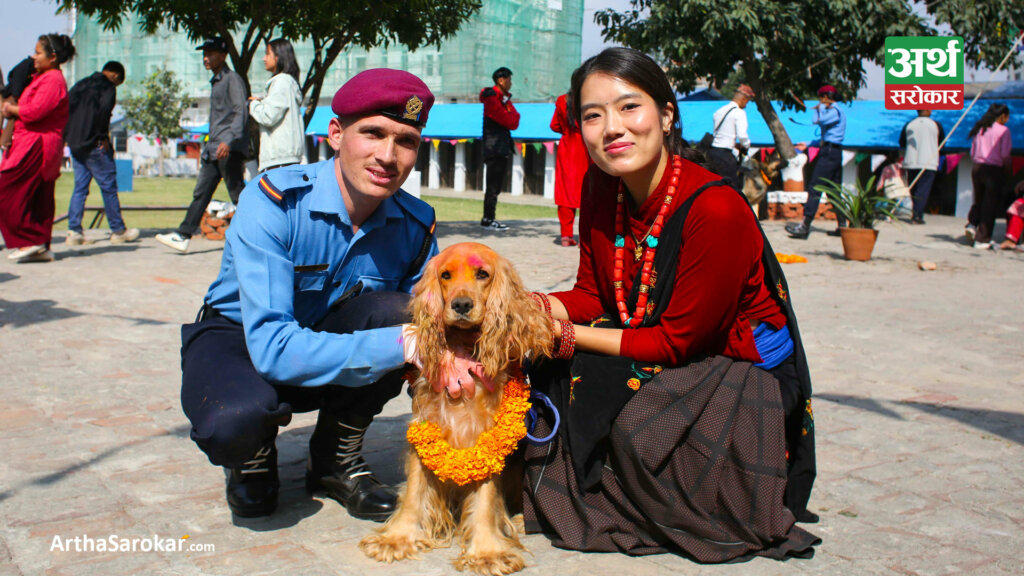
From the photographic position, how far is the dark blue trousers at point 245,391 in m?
2.75

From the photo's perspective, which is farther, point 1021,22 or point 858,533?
point 1021,22

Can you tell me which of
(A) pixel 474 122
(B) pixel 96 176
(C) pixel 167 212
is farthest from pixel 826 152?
(A) pixel 474 122

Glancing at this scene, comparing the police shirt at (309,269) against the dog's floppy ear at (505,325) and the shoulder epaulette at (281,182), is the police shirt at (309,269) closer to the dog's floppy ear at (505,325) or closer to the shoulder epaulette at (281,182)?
the shoulder epaulette at (281,182)

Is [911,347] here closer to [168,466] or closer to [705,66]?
[168,466]

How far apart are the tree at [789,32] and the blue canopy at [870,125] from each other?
8.93 ft

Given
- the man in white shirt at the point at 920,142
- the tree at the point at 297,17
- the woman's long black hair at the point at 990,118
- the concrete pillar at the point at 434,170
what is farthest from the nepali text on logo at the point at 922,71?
the concrete pillar at the point at 434,170

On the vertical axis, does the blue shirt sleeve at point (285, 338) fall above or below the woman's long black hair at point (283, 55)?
below

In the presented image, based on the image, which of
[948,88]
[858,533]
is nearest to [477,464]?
[858,533]

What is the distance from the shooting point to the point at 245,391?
9.18ft

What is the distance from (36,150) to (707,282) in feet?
25.0

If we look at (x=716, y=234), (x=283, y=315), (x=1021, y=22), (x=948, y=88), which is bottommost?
(x=283, y=315)

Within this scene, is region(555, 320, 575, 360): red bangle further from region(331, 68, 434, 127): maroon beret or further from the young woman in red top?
region(331, 68, 434, 127): maroon beret

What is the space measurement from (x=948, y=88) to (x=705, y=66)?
5555mm

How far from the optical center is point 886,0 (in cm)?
1559
